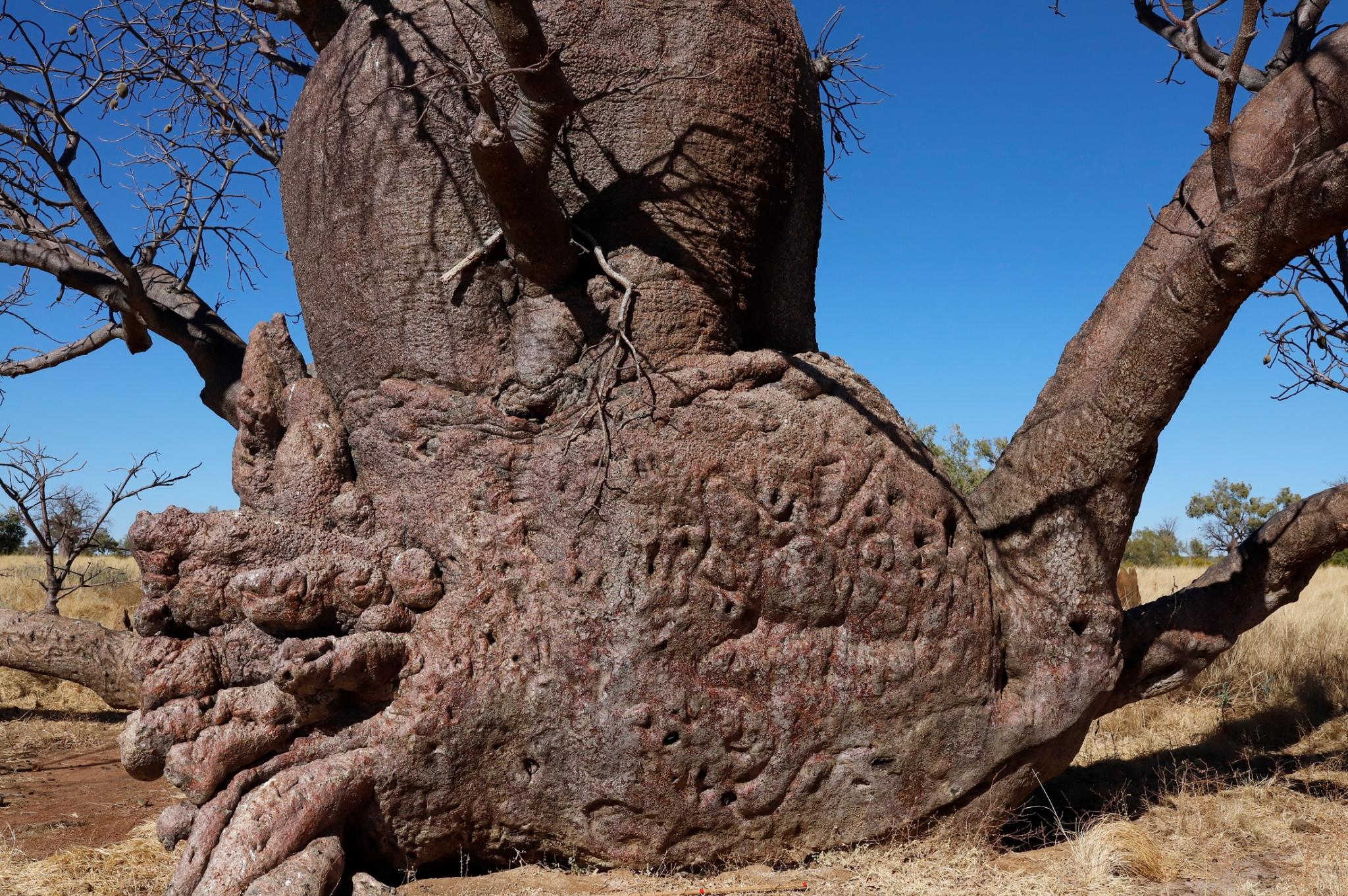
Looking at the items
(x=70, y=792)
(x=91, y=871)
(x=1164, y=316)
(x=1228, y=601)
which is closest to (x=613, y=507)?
(x=1164, y=316)

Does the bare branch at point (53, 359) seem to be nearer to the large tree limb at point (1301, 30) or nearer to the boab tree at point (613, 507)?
the boab tree at point (613, 507)

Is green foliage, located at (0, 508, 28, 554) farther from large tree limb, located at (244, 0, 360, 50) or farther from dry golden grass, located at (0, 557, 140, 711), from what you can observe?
large tree limb, located at (244, 0, 360, 50)

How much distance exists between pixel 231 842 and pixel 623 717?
130 cm

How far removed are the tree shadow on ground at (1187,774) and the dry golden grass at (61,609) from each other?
5242 mm

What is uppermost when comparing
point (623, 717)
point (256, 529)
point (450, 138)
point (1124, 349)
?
point (450, 138)

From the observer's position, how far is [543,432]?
374 cm

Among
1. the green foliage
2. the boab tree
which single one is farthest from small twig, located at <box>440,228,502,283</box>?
the green foliage

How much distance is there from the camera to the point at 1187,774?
16.2 ft

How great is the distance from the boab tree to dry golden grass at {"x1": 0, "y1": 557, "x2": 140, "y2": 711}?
3011 millimetres

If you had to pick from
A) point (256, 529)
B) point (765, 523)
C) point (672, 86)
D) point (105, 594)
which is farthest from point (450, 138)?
point (105, 594)

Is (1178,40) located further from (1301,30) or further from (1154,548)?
(1154,548)

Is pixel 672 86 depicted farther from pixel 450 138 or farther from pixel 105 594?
pixel 105 594

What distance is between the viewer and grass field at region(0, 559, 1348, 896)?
353cm

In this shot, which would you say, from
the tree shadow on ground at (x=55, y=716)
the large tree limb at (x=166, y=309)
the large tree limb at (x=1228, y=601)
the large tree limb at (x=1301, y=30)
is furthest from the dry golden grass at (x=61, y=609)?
the large tree limb at (x=1301, y=30)
